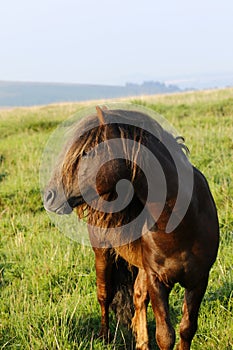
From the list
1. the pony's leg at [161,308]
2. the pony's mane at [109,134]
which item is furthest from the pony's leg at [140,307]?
the pony's mane at [109,134]

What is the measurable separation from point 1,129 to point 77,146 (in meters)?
11.1

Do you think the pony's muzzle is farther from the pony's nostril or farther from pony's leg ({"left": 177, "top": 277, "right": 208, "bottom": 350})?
pony's leg ({"left": 177, "top": 277, "right": 208, "bottom": 350})

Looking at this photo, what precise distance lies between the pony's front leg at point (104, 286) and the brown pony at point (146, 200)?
0.47 metres

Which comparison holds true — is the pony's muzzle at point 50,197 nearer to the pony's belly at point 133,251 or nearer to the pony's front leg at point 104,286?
the pony's belly at point 133,251

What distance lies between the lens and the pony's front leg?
11.3ft

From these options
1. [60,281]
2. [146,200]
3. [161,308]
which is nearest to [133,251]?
[161,308]

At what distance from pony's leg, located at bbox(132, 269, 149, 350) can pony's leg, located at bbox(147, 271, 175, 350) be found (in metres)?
0.69

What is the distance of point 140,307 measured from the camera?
350cm

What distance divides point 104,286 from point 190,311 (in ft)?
3.00

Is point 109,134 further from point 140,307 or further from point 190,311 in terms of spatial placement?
point 140,307

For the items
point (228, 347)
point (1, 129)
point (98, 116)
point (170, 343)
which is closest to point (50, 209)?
point (98, 116)

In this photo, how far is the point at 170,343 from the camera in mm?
2678

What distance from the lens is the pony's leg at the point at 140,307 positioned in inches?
132

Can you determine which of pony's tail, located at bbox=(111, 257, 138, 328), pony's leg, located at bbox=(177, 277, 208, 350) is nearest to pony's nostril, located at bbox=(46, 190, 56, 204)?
pony's leg, located at bbox=(177, 277, 208, 350)
